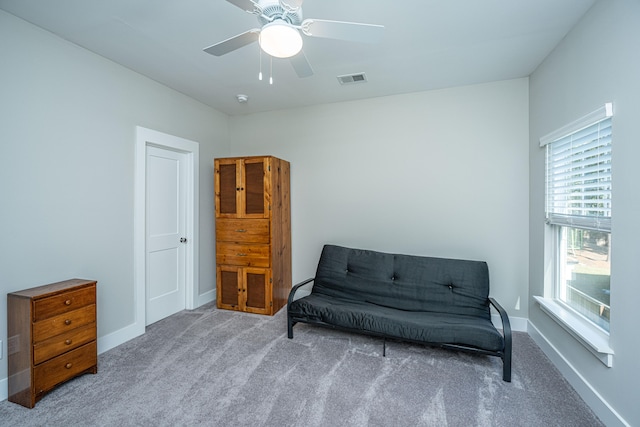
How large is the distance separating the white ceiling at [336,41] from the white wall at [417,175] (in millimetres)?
327

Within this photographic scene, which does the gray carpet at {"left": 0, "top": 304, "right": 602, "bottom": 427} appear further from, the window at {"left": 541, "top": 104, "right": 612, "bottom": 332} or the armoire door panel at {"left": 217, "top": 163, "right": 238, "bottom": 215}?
the armoire door panel at {"left": 217, "top": 163, "right": 238, "bottom": 215}

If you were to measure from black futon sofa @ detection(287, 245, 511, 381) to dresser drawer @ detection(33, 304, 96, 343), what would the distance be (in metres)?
1.63

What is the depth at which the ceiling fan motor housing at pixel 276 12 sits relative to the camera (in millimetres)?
1475

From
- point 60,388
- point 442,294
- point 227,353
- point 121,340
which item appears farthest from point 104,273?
point 442,294

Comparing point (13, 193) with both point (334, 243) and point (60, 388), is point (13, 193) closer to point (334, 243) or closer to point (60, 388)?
point (60, 388)

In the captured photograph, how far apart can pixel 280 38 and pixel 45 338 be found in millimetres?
2436

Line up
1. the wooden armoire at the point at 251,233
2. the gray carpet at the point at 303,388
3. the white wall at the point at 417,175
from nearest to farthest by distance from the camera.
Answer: the gray carpet at the point at 303,388 < the white wall at the point at 417,175 < the wooden armoire at the point at 251,233

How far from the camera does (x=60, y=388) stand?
7.01 ft

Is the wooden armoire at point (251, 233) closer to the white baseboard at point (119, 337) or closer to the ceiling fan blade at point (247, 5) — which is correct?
the white baseboard at point (119, 337)

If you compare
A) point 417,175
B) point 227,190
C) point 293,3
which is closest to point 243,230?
point 227,190

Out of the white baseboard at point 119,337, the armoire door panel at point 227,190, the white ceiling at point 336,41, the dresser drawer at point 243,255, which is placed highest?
the white ceiling at point 336,41

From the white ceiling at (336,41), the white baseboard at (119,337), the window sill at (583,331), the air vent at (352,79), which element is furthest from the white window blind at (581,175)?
the white baseboard at (119,337)

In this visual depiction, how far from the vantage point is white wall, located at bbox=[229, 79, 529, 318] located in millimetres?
3139

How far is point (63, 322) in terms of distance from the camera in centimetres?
211
